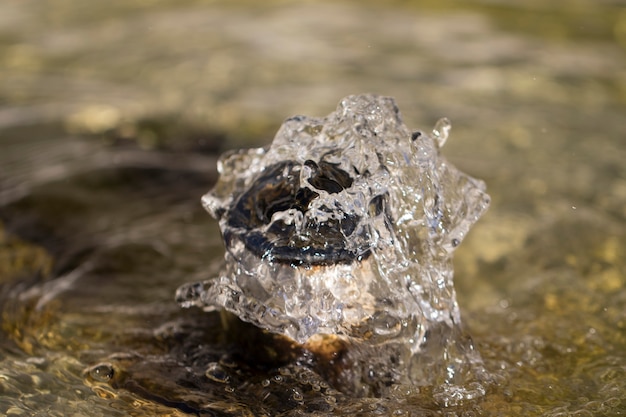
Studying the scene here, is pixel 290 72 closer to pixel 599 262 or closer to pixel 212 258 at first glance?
pixel 212 258

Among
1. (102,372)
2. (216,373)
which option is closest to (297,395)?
(216,373)

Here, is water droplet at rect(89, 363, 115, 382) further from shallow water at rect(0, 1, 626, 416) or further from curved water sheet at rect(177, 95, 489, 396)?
curved water sheet at rect(177, 95, 489, 396)

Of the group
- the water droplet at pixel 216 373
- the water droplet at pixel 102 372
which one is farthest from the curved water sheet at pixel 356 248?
the water droplet at pixel 102 372

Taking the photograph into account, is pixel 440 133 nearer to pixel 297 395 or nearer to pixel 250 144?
pixel 297 395

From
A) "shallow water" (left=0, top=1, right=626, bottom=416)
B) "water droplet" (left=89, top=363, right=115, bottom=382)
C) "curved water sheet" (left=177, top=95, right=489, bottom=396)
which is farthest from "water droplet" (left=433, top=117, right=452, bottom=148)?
"water droplet" (left=89, top=363, right=115, bottom=382)

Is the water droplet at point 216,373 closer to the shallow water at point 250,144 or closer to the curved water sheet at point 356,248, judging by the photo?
the shallow water at point 250,144

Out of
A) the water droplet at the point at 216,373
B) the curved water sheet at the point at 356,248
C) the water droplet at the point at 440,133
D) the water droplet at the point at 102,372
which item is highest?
the water droplet at the point at 440,133

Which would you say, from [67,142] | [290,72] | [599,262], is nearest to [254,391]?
[599,262]
